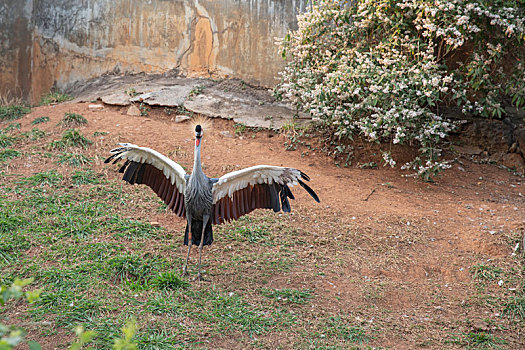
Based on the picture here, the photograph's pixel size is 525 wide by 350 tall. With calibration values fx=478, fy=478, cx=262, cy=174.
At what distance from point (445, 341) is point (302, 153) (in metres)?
3.78

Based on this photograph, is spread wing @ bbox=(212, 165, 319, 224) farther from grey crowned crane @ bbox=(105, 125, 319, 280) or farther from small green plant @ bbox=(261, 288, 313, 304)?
small green plant @ bbox=(261, 288, 313, 304)

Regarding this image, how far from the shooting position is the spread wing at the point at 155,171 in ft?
13.2

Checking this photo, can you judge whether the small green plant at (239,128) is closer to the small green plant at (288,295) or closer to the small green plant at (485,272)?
the small green plant at (288,295)

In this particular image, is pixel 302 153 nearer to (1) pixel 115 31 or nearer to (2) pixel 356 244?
(2) pixel 356 244

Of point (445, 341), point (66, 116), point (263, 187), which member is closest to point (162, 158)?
point (263, 187)

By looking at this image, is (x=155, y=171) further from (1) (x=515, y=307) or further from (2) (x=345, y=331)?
(1) (x=515, y=307)

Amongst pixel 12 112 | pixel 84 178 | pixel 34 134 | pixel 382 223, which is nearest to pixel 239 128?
pixel 84 178

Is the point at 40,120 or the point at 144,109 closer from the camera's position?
the point at 40,120

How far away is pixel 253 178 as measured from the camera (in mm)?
3990

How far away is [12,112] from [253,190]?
593 centimetres

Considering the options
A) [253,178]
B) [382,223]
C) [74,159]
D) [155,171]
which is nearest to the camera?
[253,178]

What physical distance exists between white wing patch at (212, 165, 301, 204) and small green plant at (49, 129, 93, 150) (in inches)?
121

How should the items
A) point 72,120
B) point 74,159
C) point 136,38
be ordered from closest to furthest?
1. point 74,159
2. point 72,120
3. point 136,38

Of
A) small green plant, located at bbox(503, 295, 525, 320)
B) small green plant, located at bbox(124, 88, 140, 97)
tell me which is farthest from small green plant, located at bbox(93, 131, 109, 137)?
small green plant, located at bbox(503, 295, 525, 320)
